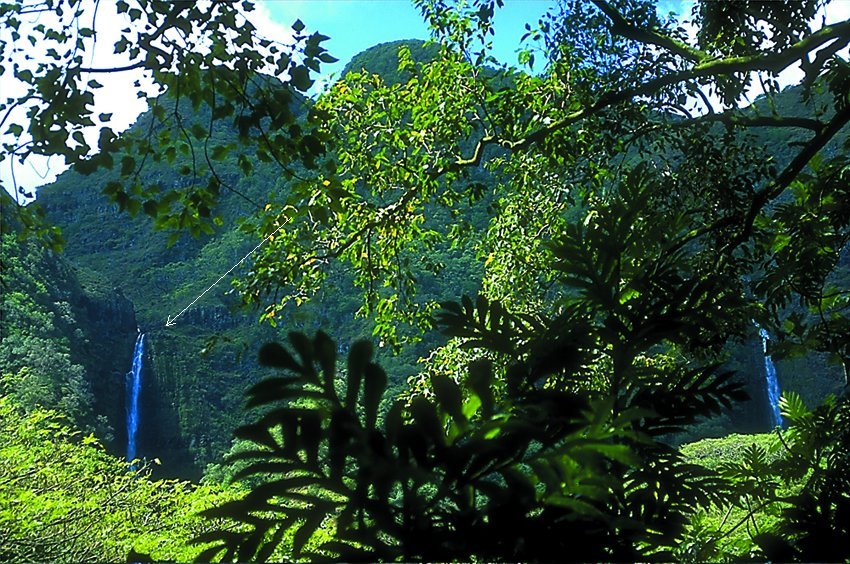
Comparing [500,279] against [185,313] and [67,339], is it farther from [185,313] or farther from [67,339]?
[185,313]

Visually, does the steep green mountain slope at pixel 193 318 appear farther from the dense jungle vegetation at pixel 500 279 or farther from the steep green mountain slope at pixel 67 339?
the dense jungle vegetation at pixel 500 279

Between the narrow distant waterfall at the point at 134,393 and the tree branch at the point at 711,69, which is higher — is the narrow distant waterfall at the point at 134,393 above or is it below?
above

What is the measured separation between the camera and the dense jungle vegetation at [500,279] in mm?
776

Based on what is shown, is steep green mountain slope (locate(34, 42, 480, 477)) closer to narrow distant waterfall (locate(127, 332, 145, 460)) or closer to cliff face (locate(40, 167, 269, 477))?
cliff face (locate(40, 167, 269, 477))

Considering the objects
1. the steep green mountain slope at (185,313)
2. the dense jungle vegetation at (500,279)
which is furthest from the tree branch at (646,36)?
the steep green mountain slope at (185,313)

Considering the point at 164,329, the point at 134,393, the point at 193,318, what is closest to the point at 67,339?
the point at 134,393

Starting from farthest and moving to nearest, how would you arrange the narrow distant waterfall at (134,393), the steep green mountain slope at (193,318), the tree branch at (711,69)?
the narrow distant waterfall at (134,393), the steep green mountain slope at (193,318), the tree branch at (711,69)

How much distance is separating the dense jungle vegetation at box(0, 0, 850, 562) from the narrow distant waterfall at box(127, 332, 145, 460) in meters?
24.7

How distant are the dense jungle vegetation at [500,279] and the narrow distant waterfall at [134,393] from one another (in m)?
24.7

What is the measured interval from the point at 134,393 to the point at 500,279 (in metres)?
30.4

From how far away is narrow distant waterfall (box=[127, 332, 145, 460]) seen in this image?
30.8 m

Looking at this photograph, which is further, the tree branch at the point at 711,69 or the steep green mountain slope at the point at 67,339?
the steep green mountain slope at the point at 67,339

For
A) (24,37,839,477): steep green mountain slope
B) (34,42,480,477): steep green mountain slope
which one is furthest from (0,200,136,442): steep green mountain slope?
(34,42,480,477): steep green mountain slope

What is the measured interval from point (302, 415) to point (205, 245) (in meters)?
34.2
